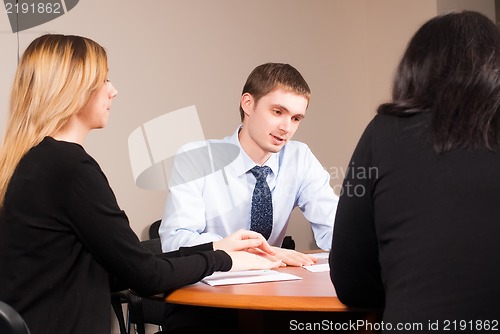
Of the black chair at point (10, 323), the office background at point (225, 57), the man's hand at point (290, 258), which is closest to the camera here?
the black chair at point (10, 323)

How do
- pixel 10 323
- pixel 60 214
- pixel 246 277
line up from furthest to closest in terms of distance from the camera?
pixel 246 277, pixel 60 214, pixel 10 323

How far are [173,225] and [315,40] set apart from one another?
9.00 feet

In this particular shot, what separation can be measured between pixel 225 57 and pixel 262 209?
179 cm

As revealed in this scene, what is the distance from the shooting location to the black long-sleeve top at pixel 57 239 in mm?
1584

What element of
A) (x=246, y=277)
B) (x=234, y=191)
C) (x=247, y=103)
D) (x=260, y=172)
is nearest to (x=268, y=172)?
(x=260, y=172)

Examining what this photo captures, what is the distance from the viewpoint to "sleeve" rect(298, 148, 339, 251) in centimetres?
280

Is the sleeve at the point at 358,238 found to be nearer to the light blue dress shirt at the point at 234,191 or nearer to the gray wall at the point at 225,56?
the light blue dress shirt at the point at 234,191

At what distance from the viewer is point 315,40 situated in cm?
485

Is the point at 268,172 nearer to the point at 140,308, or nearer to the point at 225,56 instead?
the point at 140,308

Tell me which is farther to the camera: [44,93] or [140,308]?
[140,308]

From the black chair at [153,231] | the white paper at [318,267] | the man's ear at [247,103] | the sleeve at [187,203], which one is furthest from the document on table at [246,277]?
the black chair at [153,231]

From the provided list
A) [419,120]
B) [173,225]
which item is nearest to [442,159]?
[419,120]

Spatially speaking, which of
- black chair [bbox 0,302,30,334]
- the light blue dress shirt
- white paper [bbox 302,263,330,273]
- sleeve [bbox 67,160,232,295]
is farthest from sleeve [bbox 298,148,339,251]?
black chair [bbox 0,302,30,334]

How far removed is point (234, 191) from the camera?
108 inches
